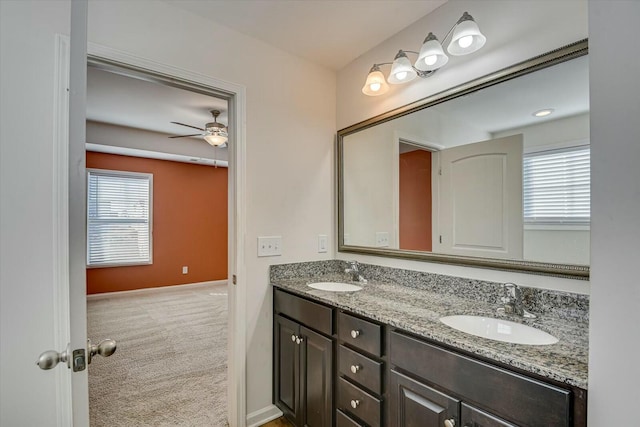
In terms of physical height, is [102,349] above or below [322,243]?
below

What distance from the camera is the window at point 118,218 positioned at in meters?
4.81

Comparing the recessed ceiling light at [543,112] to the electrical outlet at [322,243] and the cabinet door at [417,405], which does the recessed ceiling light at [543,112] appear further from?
the electrical outlet at [322,243]

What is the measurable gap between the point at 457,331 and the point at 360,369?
1.69 feet

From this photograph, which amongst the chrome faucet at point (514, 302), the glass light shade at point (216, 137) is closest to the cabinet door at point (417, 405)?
the chrome faucet at point (514, 302)

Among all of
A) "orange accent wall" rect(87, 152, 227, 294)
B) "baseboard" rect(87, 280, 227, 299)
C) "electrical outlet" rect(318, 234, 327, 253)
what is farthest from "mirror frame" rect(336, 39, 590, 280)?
"baseboard" rect(87, 280, 227, 299)

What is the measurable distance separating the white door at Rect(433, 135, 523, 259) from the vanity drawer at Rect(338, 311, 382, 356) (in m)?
0.67

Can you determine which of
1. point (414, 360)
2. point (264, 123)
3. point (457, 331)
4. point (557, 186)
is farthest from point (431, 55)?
point (414, 360)

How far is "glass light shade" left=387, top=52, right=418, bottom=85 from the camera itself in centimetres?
175

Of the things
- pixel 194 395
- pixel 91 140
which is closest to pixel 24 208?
pixel 194 395

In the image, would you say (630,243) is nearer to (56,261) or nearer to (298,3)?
(298,3)

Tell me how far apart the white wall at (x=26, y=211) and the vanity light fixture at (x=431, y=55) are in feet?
5.47

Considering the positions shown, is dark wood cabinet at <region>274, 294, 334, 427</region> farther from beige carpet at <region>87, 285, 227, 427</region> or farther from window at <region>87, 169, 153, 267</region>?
window at <region>87, 169, 153, 267</region>

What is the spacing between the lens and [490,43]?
4.96ft

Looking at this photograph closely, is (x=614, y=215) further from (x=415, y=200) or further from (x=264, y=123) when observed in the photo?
(x=264, y=123)
